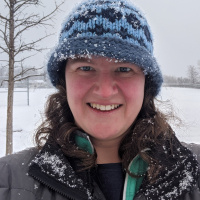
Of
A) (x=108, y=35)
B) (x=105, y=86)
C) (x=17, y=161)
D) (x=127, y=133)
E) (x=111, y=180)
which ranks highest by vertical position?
(x=108, y=35)

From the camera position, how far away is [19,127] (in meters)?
11.3

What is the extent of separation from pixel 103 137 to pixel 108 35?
56 cm

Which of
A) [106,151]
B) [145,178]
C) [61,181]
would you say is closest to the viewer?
[61,181]

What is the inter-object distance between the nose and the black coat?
41 centimetres

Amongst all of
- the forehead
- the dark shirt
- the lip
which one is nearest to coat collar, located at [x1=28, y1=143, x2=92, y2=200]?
the dark shirt

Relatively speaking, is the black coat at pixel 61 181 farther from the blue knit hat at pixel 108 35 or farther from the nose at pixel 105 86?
the blue knit hat at pixel 108 35

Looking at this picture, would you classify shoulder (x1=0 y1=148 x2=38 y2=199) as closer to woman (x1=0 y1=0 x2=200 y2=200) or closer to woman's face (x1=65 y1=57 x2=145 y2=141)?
woman (x1=0 y1=0 x2=200 y2=200)

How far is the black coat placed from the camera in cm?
131

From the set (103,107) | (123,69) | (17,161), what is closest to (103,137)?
(103,107)

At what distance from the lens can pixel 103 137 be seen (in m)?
1.44

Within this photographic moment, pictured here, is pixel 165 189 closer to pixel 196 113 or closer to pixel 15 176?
pixel 15 176

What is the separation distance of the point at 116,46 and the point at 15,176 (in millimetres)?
861

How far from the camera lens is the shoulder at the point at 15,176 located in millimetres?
1312

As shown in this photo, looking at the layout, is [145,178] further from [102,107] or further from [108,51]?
[108,51]
